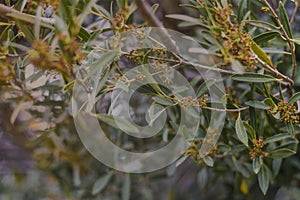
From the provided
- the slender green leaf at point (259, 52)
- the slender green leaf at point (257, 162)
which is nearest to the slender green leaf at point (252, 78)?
the slender green leaf at point (259, 52)

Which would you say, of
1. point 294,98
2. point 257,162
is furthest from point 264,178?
point 294,98

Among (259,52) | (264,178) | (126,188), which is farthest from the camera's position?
(126,188)

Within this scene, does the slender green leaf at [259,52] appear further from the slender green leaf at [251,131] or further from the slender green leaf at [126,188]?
the slender green leaf at [126,188]

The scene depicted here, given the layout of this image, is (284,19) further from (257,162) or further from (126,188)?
(126,188)

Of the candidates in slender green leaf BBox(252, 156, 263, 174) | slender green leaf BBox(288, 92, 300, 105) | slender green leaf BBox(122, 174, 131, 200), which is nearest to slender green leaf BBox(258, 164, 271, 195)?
slender green leaf BBox(252, 156, 263, 174)

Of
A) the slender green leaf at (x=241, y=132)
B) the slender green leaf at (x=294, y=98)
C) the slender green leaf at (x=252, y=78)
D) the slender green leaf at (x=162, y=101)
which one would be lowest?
the slender green leaf at (x=241, y=132)

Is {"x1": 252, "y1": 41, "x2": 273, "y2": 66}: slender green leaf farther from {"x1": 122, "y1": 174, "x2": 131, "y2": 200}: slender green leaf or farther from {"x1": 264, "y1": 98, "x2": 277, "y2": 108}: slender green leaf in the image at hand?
{"x1": 122, "y1": 174, "x2": 131, "y2": 200}: slender green leaf

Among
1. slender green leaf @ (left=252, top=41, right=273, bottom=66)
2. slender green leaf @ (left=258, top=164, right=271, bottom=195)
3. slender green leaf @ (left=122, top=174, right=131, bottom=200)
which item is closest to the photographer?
slender green leaf @ (left=252, top=41, right=273, bottom=66)

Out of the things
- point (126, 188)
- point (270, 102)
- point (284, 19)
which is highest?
point (284, 19)

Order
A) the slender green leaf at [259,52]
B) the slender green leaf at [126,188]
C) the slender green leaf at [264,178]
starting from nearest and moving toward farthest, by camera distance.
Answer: the slender green leaf at [259,52], the slender green leaf at [264,178], the slender green leaf at [126,188]

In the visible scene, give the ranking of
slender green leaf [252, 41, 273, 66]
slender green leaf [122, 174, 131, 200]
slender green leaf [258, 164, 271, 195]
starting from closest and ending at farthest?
slender green leaf [252, 41, 273, 66]
slender green leaf [258, 164, 271, 195]
slender green leaf [122, 174, 131, 200]

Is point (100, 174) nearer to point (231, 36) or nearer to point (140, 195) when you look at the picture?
point (140, 195)

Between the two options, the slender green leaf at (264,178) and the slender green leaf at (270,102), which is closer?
the slender green leaf at (270,102)

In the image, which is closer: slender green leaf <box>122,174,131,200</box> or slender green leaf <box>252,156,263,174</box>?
slender green leaf <box>252,156,263,174</box>
